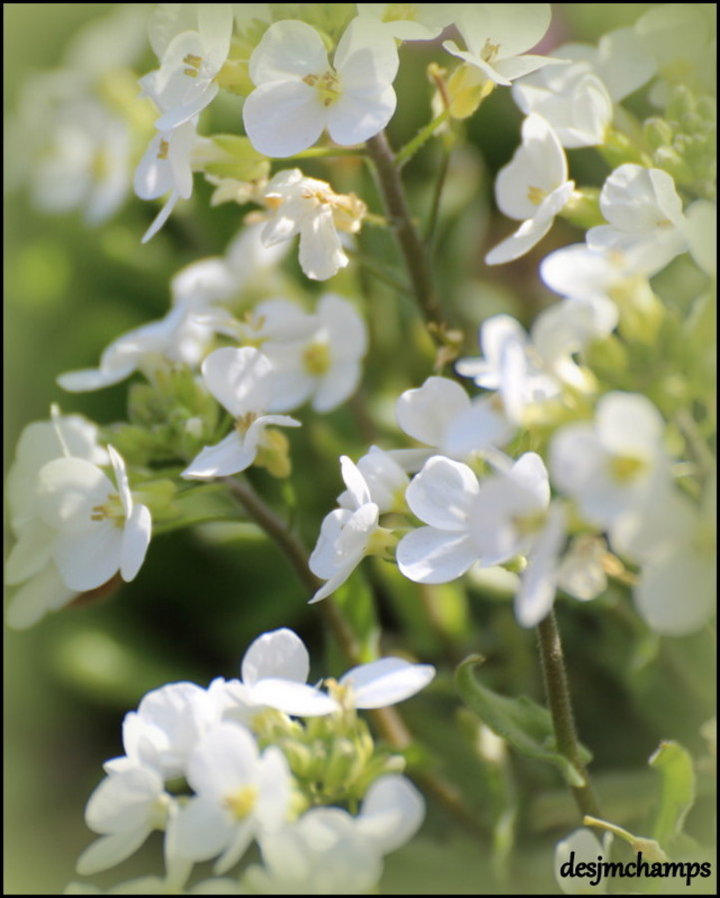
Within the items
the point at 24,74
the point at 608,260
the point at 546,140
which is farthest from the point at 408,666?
the point at 24,74

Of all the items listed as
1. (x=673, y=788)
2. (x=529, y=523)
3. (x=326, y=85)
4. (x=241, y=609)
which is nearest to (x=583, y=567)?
(x=529, y=523)

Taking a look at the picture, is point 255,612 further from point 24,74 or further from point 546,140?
point 24,74

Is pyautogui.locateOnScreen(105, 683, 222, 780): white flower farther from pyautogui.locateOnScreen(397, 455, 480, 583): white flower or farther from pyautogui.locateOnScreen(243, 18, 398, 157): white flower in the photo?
pyautogui.locateOnScreen(243, 18, 398, 157): white flower

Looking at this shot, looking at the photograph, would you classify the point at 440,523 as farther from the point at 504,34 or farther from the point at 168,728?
the point at 504,34

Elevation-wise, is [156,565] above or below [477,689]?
below

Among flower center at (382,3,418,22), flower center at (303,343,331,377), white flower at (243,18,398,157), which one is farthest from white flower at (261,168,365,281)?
flower center at (303,343,331,377)

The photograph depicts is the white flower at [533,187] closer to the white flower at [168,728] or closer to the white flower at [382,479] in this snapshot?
the white flower at [382,479]
